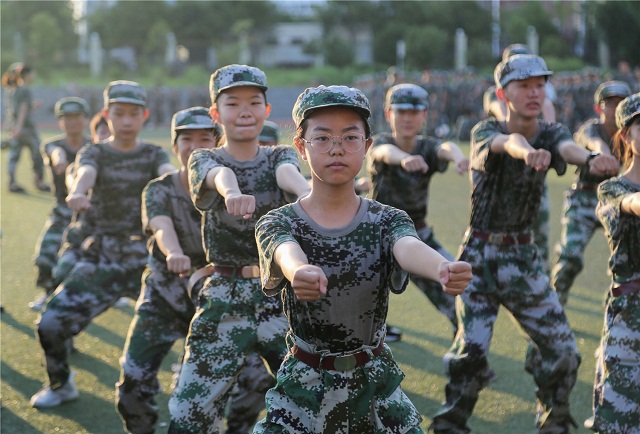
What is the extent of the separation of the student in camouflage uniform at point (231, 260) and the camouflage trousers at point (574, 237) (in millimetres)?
4209

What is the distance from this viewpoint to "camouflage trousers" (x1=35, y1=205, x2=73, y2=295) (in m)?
9.41

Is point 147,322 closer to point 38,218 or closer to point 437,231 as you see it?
point 437,231

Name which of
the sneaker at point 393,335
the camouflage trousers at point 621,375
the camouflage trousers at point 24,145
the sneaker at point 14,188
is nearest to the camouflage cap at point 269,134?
the sneaker at point 393,335

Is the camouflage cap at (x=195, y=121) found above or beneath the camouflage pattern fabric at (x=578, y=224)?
above

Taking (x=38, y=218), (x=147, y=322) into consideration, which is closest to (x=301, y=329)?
(x=147, y=322)

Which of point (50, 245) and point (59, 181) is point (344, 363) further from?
point (59, 181)

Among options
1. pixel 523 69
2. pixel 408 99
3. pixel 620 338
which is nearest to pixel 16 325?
pixel 408 99

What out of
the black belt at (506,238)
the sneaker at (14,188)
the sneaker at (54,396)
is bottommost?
the sneaker at (14,188)

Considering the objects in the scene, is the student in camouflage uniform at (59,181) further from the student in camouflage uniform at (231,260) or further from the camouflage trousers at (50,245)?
the student in camouflage uniform at (231,260)

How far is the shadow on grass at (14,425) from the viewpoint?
6.20 metres

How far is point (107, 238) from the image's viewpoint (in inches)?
269

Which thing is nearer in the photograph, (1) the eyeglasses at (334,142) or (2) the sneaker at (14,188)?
(1) the eyeglasses at (334,142)

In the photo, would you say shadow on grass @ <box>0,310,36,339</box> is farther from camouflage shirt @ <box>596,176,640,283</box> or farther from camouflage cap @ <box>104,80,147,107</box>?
camouflage shirt @ <box>596,176,640,283</box>

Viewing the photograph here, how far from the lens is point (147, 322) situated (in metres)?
5.71
